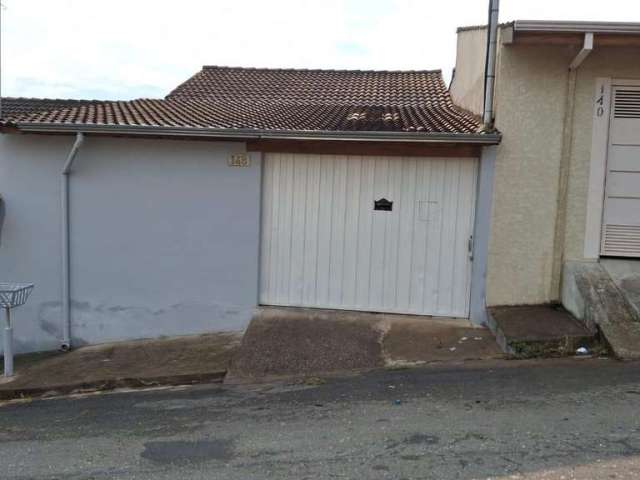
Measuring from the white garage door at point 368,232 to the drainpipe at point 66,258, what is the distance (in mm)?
2624

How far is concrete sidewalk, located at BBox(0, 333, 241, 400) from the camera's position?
6.35 metres

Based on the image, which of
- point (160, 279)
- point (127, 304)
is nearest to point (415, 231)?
point (160, 279)

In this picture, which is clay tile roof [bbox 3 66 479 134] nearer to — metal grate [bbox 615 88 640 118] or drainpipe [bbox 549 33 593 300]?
drainpipe [bbox 549 33 593 300]

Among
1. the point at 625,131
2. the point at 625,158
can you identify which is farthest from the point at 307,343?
the point at 625,131

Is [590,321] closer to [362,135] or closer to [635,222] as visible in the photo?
[635,222]

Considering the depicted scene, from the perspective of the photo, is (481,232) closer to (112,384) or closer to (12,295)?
(112,384)

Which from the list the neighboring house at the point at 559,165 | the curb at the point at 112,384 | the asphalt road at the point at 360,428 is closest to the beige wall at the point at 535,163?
the neighboring house at the point at 559,165

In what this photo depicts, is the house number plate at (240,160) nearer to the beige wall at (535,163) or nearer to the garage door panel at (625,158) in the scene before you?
the beige wall at (535,163)

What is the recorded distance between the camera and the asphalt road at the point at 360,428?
3.82 m

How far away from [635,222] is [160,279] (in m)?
6.11

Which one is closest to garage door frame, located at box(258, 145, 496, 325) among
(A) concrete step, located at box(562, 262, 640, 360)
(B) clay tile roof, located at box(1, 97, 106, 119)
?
(A) concrete step, located at box(562, 262, 640, 360)

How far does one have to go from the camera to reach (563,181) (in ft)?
23.8

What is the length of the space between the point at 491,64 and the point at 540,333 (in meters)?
3.30

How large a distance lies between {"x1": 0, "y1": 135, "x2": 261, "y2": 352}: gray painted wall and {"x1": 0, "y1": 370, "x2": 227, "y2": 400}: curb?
1.70 metres
